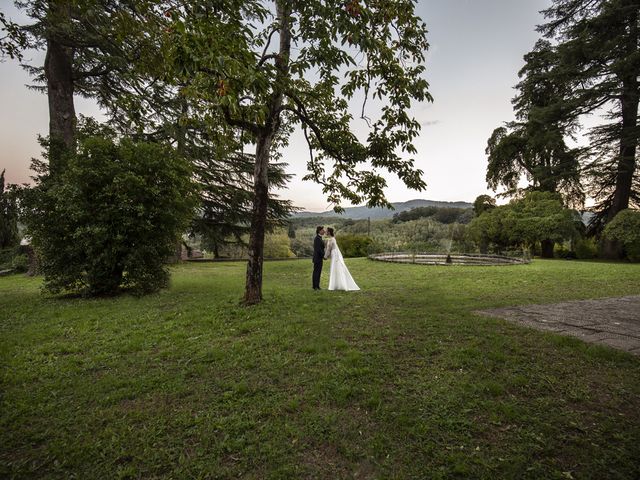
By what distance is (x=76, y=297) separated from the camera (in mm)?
7992

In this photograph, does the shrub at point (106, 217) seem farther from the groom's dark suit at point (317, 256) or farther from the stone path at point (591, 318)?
the stone path at point (591, 318)

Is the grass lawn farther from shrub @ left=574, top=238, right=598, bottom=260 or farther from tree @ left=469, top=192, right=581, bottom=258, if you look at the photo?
shrub @ left=574, top=238, right=598, bottom=260

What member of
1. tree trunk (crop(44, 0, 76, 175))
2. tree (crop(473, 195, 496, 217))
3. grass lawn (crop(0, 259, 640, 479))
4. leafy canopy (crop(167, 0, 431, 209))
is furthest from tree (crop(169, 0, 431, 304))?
tree (crop(473, 195, 496, 217))

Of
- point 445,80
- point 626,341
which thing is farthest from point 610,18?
point 626,341

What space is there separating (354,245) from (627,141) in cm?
1811

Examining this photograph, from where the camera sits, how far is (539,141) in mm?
20562

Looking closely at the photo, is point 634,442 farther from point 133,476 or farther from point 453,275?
point 453,275

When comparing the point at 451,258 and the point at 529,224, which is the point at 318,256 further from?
the point at 529,224

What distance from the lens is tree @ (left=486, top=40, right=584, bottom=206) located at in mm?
20328

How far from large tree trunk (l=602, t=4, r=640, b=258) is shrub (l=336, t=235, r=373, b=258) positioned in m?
15.9

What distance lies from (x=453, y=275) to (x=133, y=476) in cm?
1166

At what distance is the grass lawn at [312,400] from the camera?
2.17 m

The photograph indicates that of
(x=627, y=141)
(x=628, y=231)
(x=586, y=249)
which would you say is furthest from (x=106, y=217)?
(x=586, y=249)

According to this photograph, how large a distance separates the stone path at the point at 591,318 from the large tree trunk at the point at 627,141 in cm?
1709
